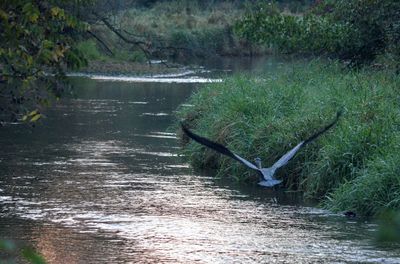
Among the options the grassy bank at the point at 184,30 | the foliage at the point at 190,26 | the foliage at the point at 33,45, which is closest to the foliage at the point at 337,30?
the foliage at the point at 33,45

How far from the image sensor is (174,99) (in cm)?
2752

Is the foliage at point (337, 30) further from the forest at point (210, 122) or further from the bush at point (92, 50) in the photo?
the bush at point (92, 50)

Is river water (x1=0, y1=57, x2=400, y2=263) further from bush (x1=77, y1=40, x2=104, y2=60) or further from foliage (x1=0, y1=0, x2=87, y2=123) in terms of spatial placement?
bush (x1=77, y1=40, x2=104, y2=60)

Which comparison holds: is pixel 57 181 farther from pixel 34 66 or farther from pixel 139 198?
pixel 34 66

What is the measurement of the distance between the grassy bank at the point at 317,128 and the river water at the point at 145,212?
38 cm

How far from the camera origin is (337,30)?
20.2 meters

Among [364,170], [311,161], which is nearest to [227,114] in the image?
[311,161]

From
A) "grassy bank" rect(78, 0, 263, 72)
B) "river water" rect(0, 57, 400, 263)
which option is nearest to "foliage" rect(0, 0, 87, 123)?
"river water" rect(0, 57, 400, 263)

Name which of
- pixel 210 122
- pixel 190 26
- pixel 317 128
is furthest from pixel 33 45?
pixel 190 26

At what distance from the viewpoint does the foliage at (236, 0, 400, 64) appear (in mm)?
19875

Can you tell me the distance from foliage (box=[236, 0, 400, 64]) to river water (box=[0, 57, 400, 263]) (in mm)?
3424

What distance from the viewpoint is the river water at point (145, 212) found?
32.2 ft

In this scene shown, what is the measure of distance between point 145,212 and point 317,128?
3.35 metres

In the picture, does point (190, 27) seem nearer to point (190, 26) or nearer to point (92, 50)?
point (190, 26)
